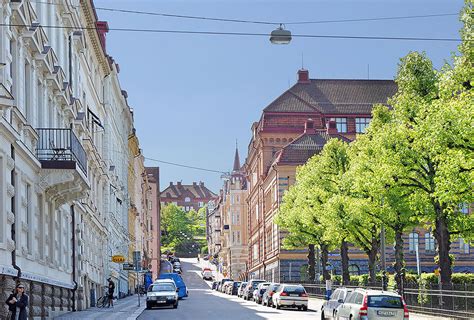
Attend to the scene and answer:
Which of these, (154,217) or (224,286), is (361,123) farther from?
(154,217)

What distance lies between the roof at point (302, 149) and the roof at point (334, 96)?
13.1 m

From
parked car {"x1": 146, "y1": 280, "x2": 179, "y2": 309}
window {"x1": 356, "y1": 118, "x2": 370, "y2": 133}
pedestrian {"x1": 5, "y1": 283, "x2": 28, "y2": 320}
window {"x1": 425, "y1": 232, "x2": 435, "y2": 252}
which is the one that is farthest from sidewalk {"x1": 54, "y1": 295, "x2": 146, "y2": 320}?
window {"x1": 356, "y1": 118, "x2": 370, "y2": 133}

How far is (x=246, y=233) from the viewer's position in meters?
158

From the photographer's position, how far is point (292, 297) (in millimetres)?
49875

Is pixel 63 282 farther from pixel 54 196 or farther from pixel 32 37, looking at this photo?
pixel 32 37

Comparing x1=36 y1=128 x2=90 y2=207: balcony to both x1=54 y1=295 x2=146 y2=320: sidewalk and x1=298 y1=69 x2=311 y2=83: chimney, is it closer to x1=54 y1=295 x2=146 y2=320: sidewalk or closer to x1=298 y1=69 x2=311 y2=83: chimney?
x1=54 y1=295 x2=146 y2=320: sidewalk

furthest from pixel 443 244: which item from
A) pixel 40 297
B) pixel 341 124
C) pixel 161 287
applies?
pixel 341 124

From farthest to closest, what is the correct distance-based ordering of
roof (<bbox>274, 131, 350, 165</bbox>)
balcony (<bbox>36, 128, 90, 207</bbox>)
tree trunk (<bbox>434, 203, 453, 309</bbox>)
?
roof (<bbox>274, 131, 350, 165</bbox>), tree trunk (<bbox>434, 203, 453, 309</bbox>), balcony (<bbox>36, 128, 90, 207</bbox>)

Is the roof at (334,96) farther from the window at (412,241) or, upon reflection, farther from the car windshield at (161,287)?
the car windshield at (161,287)

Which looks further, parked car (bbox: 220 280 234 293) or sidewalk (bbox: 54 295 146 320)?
parked car (bbox: 220 280 234 293)

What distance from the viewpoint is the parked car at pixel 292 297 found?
1949 inches

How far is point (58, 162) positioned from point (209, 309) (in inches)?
858

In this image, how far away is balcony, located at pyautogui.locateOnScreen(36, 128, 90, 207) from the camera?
30.1 m

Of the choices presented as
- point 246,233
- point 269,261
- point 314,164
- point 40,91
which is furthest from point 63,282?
point 246,233
